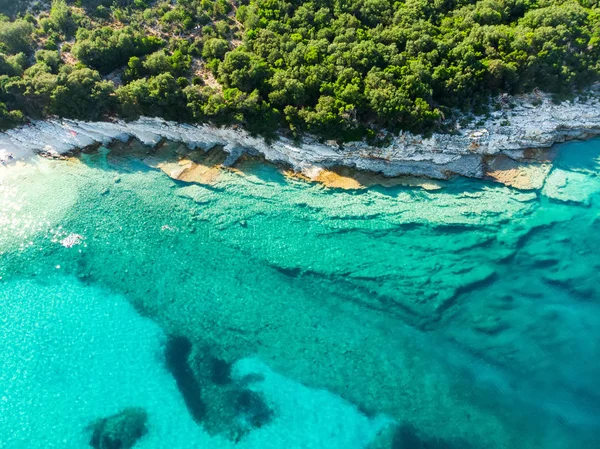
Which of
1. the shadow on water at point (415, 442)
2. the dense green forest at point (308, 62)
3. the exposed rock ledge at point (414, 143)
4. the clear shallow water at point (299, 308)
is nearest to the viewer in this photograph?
the shadow on water at point (415, 442)

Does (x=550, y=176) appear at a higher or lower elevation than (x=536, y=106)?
lower

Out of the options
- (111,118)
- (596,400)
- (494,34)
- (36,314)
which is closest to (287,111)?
(111,118)

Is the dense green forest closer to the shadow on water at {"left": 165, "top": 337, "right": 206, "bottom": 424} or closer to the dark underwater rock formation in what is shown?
the shadow on water at {"left": 165, "top": 337, "right": 206, "bottom": 424}

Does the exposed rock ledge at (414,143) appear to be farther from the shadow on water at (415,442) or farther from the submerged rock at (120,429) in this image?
the submerged rock at (120,429)

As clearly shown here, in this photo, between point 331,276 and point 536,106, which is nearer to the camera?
point 331,276

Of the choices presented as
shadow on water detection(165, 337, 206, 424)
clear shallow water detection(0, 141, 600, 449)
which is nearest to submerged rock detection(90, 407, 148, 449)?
clear shallow water detection(0, 141, 600, 449)

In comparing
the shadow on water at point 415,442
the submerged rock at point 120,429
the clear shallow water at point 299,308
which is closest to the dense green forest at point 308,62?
the clear shallow water at point 299,308

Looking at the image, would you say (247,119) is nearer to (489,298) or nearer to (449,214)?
(449,214)
